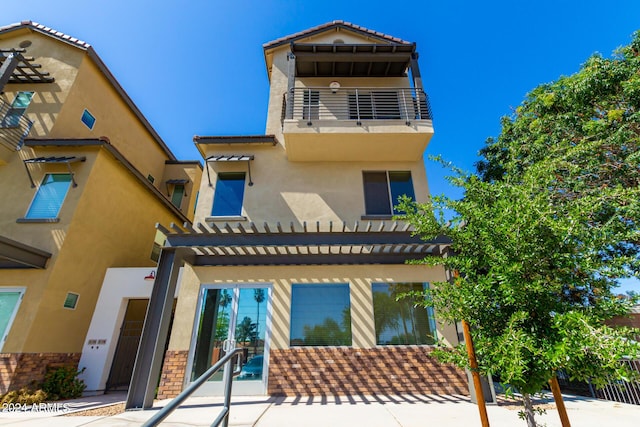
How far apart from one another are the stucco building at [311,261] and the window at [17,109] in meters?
7.12

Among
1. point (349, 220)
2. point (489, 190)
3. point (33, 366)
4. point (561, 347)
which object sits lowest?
point (33, 366)

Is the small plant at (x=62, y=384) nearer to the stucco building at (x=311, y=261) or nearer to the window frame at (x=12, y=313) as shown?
the window frame at (x=12, y=313)

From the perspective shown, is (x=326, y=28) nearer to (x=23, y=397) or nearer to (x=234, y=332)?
(x=234, y=332)

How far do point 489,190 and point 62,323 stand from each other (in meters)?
10.6

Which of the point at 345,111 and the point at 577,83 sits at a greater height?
the point at 577,83

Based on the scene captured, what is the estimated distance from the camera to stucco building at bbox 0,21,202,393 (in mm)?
6875

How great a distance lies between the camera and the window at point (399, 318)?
6508 millimetres

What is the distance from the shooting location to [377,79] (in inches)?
380

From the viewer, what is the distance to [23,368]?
6.34 meters

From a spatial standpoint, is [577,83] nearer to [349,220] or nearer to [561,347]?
[349,220]

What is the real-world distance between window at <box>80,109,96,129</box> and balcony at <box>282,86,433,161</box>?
8.18 m

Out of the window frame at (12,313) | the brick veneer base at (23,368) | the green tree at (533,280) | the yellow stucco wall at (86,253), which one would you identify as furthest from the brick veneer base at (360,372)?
the window frame at (12,313)

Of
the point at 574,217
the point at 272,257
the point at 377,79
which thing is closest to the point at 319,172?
the point at 272,257

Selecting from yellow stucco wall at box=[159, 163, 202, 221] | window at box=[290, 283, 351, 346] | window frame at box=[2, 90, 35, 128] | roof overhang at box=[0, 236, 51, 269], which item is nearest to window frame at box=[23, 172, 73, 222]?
roof overhang at box=[0, 236, 51, 269]
